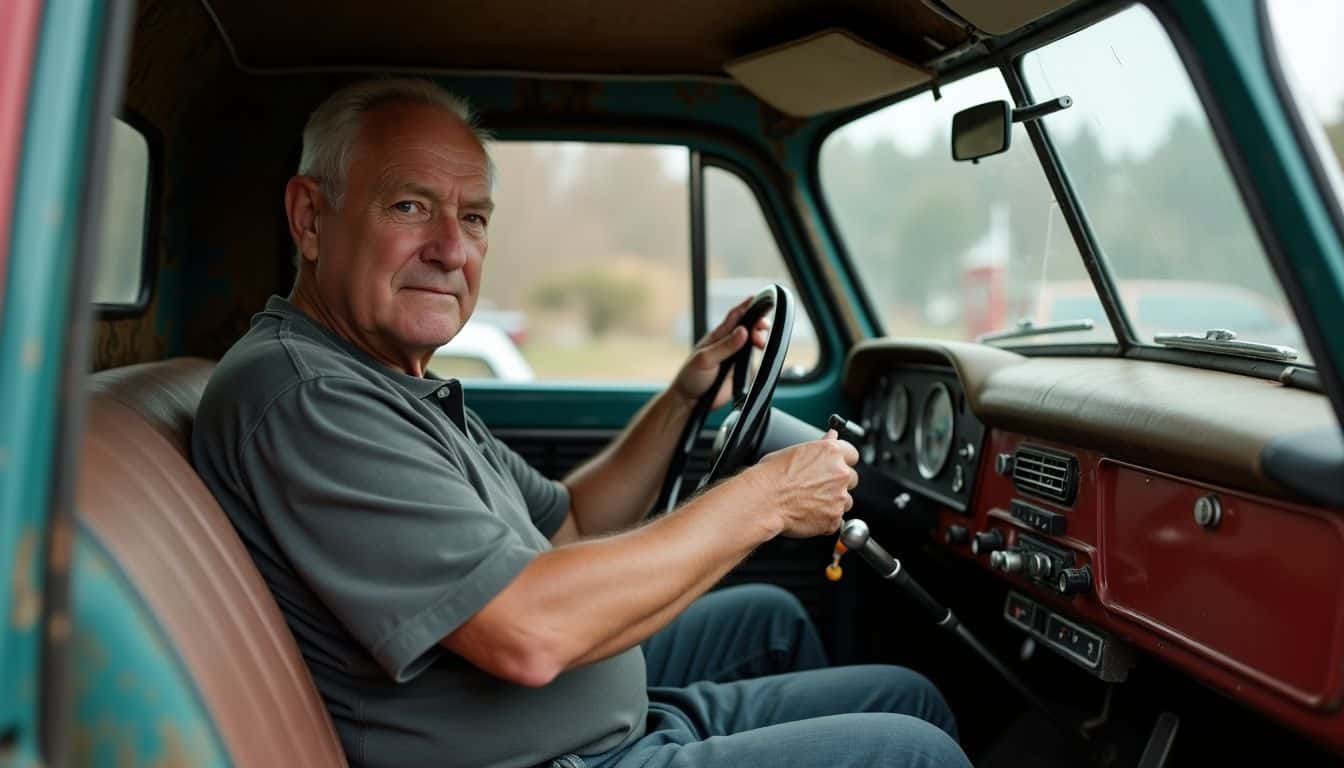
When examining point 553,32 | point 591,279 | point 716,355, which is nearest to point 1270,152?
point 716,355

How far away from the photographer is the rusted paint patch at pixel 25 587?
889 millimetres

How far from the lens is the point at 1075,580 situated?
6.73 ft

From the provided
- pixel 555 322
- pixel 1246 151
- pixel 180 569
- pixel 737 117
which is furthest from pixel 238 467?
pixel 555 322

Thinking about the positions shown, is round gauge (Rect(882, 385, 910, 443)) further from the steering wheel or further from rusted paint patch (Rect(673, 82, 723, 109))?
rusted paint patch (Rect(673, 82, 723, 109))

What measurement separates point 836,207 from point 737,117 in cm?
41

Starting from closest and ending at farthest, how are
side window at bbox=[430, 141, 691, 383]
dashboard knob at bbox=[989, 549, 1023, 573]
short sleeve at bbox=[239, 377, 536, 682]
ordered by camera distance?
short sleeve at bbox=[239, 377, 536, 682] < dashboard knob at bbox=[989, 549, 1023, 573] < side window at bbox=[430, 141, 691, 383]

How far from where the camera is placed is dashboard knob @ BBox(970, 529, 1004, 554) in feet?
7.91

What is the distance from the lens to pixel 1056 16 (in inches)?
82.7

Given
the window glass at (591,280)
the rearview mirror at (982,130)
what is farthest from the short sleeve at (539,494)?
the window glass at (591,280)

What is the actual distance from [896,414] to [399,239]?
1.54 meters

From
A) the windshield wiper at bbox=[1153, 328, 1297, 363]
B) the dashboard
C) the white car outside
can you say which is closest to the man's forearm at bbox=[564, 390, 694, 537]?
the dashboard

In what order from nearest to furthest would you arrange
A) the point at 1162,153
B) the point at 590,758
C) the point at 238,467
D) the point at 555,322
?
the point at 238,467 < the point at 590,758 < the point at 1162,153 < the point at 555,322

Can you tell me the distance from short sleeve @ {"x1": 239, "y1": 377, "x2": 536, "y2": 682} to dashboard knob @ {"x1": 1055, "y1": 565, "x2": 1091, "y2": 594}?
106cm

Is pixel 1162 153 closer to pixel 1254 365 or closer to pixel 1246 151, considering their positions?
pixel 1254 365
